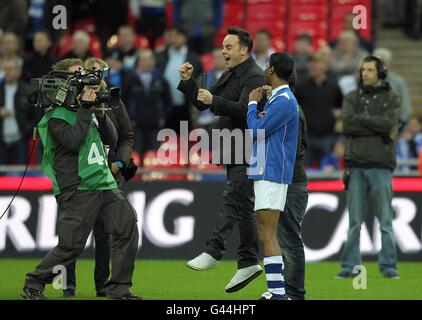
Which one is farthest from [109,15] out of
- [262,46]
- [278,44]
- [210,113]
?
[262,46]

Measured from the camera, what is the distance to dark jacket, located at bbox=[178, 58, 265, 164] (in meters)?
12.2

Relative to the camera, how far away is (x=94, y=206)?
37.7 ft

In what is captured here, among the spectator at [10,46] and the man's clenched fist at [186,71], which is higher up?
the spectator at [10,46]

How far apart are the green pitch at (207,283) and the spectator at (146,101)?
8.21 ft

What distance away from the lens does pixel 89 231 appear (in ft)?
37.8

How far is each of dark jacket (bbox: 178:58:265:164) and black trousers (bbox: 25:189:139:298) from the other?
1.32 metres

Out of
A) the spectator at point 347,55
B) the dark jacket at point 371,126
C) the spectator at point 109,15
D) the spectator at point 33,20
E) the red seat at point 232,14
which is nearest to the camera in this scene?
the dark jacket at point 371,126

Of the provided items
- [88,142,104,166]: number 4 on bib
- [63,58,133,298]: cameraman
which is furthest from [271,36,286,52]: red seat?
[88,142,104,166]: number 4 on bib

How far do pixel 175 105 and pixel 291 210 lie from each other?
27.0ft

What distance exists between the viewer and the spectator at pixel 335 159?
733 inches

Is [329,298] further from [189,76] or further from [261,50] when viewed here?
[261,50]

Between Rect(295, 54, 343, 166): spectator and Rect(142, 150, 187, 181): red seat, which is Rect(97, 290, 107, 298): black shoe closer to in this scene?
Rect(142, 150, 187, 181): red seat

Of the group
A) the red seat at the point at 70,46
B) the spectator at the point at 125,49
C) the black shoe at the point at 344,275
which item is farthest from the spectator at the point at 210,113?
the black shoe at the point at 344,275

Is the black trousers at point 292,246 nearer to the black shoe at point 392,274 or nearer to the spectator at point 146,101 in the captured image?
the black shoe at point 392,274
